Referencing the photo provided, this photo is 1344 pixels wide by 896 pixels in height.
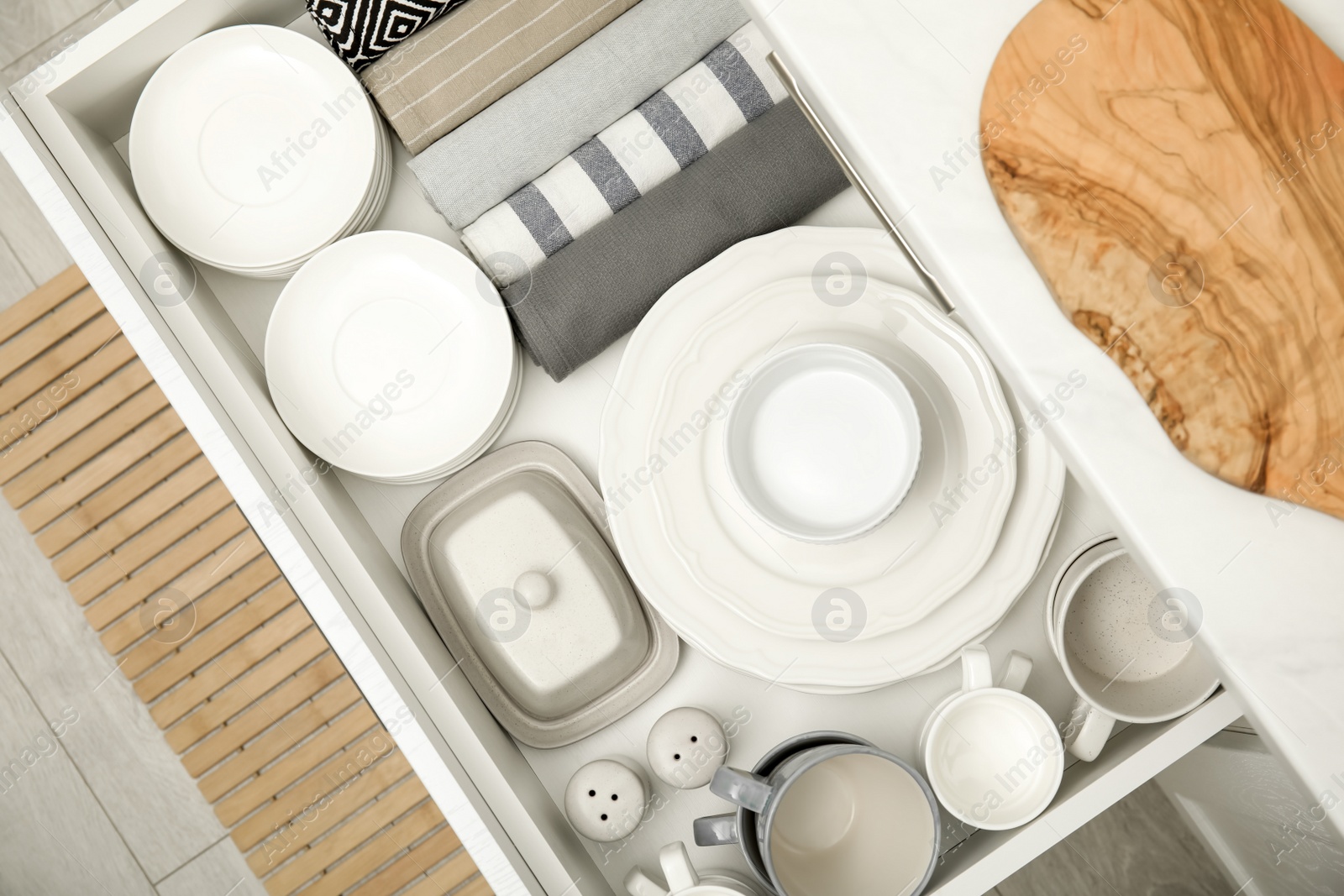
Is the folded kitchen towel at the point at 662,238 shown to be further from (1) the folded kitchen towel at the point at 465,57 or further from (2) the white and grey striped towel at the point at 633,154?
(1) the folded kitchen towel at the point at 465,57

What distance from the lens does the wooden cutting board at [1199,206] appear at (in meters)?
0.38

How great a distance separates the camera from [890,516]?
613mm

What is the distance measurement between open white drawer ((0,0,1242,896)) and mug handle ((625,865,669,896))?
0.07 feet

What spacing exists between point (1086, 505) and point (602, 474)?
1.37 ft

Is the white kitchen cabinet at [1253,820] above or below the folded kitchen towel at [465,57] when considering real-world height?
below

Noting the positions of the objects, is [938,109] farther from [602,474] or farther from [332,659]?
[332,659]

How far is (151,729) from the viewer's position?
4.16 ft

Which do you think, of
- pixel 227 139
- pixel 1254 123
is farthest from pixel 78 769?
pixel 1254 123

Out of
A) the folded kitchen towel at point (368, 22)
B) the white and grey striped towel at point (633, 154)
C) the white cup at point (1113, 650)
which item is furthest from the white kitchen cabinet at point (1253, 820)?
the folded kitchen towel at point (368, 22)

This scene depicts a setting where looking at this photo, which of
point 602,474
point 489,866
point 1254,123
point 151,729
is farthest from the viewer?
point 151,729

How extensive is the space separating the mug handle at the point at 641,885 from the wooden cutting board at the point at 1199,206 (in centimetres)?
50

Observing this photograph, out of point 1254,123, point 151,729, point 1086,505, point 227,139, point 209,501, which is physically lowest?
point 1086,505

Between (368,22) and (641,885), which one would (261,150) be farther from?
(641,885)

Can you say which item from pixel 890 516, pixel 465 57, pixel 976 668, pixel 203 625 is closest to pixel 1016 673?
pixel 976 668
